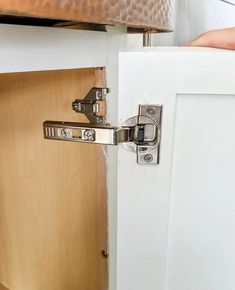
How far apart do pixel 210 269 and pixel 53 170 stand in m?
A: 0.41

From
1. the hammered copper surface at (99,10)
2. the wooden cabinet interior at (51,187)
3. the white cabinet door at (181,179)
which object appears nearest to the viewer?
the hammered copper surface at (99,10)

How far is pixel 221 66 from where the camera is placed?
0.42 m

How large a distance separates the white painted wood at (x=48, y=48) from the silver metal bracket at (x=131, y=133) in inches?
3.7

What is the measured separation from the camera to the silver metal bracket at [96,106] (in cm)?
53

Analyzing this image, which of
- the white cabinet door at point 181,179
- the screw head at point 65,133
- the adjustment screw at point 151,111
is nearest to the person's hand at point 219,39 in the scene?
the white cabinet door at point 181,179

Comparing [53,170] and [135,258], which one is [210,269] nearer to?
[135,258]

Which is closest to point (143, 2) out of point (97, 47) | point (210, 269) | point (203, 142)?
point (97, 47)

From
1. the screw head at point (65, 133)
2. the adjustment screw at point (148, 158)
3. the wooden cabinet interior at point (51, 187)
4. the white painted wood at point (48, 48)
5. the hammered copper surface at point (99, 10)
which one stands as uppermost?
the hammered copper surface at point (99, 10)

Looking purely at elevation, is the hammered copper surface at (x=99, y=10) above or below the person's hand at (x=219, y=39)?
above

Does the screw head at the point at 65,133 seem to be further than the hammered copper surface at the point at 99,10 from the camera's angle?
Yes

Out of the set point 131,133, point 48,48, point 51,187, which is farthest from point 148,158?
point 51,187

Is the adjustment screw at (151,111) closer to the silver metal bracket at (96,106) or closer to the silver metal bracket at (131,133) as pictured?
the silver metal bracket at (131,133)

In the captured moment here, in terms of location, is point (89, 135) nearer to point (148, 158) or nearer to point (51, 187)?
point (148, 158)

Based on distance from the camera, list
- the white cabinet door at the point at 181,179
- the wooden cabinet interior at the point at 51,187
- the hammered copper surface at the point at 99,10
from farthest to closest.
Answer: the wooden cabinet interior at the point at 51,187 → the white cabinet door at the point at 181,179 → the hammered copper surface at the point at 99,10
